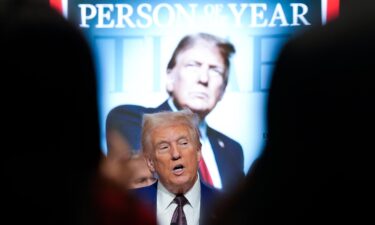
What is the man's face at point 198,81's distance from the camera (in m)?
1.19

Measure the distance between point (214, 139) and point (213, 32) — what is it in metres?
0.28

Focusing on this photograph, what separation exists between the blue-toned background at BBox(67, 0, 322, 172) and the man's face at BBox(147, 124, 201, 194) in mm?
82

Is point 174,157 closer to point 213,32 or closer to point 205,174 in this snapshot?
point 205,174

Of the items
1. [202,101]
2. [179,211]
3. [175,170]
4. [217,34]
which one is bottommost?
[179,211]

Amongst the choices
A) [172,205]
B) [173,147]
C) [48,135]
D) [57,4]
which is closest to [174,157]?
[173,147]

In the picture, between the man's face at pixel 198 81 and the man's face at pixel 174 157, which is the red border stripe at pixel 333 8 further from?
the man's face at pixel 174 157

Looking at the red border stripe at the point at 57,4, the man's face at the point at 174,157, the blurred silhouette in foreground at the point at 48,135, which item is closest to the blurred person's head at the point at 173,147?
the man's face at the point at 174,157

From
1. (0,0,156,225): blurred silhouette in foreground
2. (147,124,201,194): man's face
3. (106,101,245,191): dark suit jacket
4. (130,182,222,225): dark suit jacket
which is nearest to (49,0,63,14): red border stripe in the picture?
(0,0,156,225): blurred silhouette in foreground

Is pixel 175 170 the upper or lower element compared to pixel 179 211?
upper

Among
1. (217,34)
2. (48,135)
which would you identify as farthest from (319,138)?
(48,135)

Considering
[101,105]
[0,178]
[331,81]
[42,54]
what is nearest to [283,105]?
[331,81]

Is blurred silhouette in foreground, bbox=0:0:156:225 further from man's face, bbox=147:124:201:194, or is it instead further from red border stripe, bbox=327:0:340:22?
red border stripe, bbox=327:0:340:22

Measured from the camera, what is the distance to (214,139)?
1195 millimetres

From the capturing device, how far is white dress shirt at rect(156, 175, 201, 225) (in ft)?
3.84
